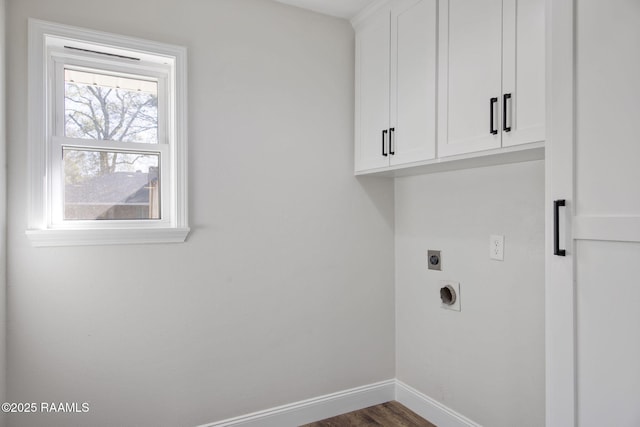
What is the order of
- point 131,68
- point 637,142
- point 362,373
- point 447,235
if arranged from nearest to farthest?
point 637,142 < point 131,68 < point 447,235 < point 362,373

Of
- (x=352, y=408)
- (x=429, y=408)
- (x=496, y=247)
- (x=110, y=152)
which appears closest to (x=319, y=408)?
(x=352, y=408)

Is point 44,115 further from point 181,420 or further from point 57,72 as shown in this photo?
point 181,420

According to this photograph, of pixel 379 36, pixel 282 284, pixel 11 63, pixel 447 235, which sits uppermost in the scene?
pixel 379 36

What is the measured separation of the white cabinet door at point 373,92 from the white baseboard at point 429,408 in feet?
4.52

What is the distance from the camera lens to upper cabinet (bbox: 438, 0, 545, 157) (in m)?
1.48

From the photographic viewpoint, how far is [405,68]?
2.08 meters

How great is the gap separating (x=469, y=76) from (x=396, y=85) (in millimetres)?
472

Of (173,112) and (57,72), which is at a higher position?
(57,72)

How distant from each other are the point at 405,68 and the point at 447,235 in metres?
0.92

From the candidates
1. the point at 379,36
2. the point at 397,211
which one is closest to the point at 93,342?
the point at 397,211

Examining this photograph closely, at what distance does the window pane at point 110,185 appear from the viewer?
1.89 m

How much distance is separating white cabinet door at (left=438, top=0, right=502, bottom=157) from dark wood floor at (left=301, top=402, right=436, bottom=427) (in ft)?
5.00

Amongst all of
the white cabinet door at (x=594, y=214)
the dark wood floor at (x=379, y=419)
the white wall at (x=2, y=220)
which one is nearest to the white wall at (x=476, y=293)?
the dark wood floor at (x=379, y=419)

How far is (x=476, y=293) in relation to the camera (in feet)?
6.79
